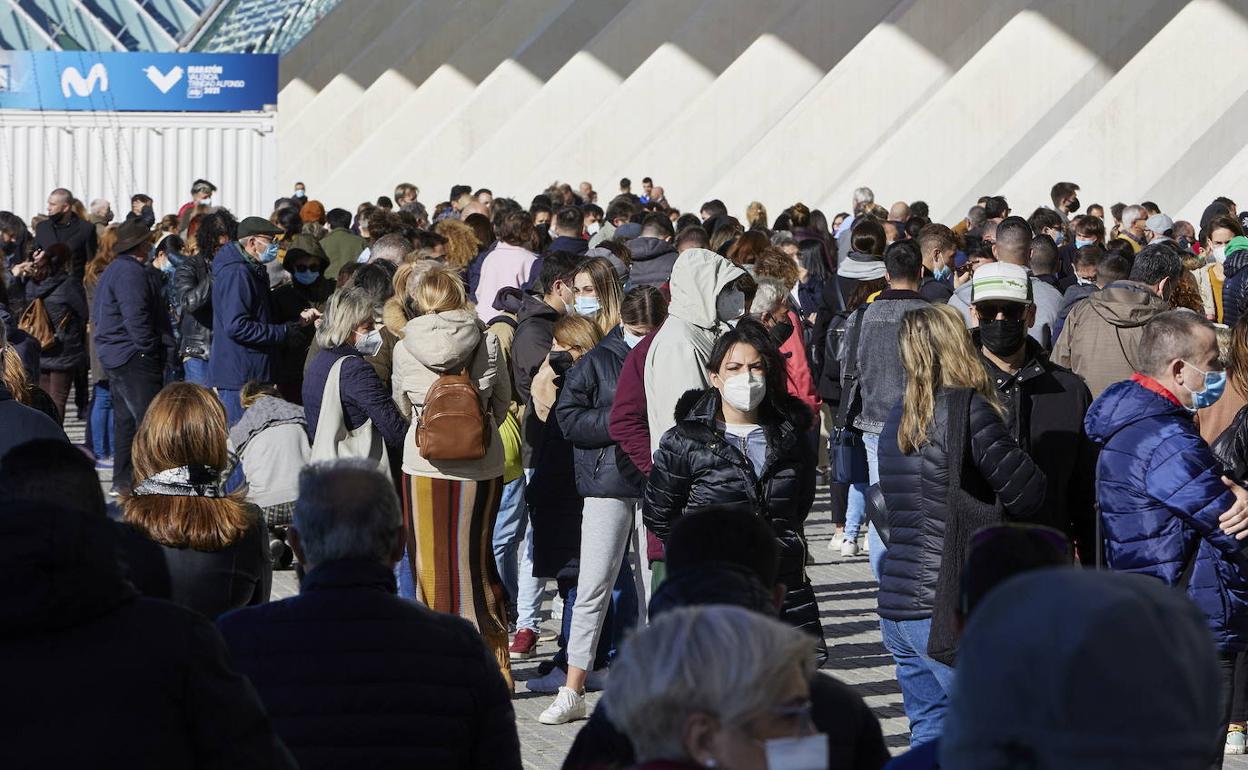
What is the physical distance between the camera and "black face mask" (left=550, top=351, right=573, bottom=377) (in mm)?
7582

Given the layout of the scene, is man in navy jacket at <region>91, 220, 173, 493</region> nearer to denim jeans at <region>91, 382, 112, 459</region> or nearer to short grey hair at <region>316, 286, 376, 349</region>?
denim jeans at <region>91, 382, 112, 459</region>

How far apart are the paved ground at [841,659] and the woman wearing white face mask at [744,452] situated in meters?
1.09

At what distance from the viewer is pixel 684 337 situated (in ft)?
21.3

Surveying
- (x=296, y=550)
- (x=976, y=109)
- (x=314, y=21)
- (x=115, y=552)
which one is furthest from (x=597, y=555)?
(x=314, y=21)

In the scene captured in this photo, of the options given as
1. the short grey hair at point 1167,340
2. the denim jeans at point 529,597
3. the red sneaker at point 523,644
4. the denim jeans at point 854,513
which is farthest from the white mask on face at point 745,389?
the denim jeans at point 854,513

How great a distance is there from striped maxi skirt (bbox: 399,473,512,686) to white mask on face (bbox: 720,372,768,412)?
1.46 m

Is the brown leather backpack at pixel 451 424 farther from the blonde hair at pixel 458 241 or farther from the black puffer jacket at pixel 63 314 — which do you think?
the black puffer jacket at pixel 63 314

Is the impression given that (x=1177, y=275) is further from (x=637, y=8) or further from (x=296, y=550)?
(x=637, y=8)

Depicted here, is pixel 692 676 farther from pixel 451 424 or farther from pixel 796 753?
pixel 451 424

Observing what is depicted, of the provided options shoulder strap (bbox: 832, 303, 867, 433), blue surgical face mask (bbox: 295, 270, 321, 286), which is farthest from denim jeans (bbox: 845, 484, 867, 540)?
blue surgical face mask (bbox: 295, 270, 321, 286)

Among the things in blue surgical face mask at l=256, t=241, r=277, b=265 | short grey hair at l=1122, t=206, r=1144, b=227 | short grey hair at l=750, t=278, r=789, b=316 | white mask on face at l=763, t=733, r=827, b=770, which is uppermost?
short grey hair at l=1122, t=206, r=1144, b=227

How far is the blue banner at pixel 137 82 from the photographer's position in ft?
77.1

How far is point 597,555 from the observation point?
688cm

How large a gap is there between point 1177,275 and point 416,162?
23.5 m
